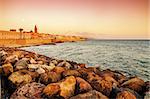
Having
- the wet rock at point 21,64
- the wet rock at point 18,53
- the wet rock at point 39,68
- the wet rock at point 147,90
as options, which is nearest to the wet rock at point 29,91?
the wet rock at point 39,68

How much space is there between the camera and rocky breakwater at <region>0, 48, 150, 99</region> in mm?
2014

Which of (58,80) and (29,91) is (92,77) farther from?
(29,91)

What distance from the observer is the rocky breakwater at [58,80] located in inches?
79.3

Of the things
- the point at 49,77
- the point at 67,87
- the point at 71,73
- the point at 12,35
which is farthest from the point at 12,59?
the point at 67,87

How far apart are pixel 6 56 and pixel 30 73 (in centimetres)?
37

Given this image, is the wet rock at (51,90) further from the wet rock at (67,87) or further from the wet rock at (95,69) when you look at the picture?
the wet rock at (95,69)

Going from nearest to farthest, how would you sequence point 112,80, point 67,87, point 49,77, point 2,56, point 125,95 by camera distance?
point 125,95
point 67,87
point 112,80
point 49,77
point 2,56

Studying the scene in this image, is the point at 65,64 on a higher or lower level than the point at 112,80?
higher

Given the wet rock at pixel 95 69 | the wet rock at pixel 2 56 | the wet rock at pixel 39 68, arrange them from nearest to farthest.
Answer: the wet rock at pixel 95 69 < the wet rock at pixel 39 68 < the wet rock at pixel 2 56

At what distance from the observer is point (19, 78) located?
88.6 inches

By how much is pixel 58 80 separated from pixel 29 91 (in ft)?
0.86

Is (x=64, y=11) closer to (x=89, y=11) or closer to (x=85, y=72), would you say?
(x=89, y=11)

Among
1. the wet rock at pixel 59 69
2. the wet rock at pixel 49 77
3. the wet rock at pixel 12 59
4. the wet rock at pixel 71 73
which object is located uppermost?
the wet rock at pixel 12 59

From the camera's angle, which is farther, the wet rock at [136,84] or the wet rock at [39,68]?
the wet rock at [39,68]
